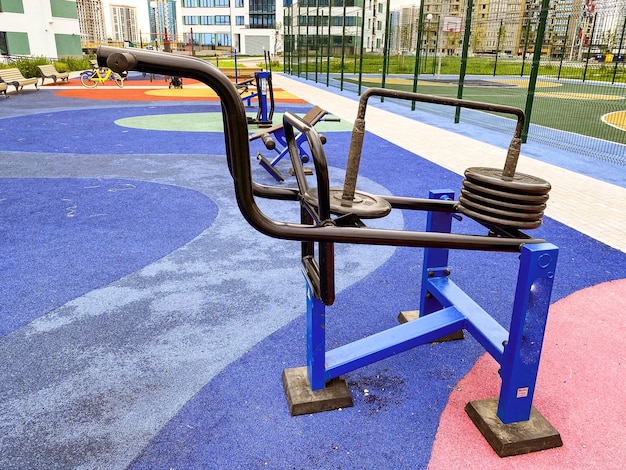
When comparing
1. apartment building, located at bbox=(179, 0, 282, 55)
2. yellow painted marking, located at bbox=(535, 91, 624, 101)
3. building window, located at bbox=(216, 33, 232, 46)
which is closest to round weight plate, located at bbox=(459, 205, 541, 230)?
yellow painted marking, located at bbox=(535, 91, 624, 101)

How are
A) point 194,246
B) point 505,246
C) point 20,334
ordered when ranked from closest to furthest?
point 505,246
point 20,334
point 194,246

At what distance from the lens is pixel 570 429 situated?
85.3 inches

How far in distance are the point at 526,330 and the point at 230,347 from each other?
1501mm

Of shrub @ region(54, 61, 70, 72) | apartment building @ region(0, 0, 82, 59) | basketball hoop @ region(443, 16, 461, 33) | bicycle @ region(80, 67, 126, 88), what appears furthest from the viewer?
apartment building @ region(0, 0, 82, 59)

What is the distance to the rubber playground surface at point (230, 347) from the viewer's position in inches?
80.6

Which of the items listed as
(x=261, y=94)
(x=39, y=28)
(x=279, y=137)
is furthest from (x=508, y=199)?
(x=39, y=28)

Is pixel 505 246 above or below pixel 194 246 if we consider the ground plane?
above

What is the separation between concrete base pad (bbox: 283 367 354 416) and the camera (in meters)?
2.23

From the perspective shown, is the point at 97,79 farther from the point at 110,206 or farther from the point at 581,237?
the point at 581,237

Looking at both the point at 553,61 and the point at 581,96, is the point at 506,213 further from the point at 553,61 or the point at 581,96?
the point at 581,96

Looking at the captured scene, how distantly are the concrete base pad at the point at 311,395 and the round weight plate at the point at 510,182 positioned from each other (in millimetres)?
1104

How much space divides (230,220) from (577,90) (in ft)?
60.9

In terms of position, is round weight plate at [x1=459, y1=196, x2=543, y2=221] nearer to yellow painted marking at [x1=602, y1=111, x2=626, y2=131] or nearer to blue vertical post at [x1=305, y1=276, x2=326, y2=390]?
blue vertical post at [x1=305, y1=276, x2=326, y2=390]

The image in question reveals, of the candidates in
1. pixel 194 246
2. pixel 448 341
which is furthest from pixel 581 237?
pixel 194 246
